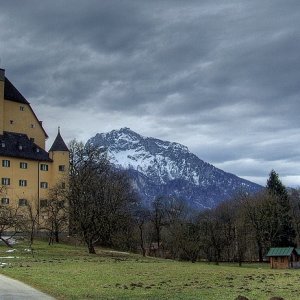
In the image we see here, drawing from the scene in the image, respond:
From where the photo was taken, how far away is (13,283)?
27.5m

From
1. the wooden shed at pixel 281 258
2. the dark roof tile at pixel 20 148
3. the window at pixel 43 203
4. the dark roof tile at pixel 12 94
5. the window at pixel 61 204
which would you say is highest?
the dark roof tile at pixel 12 94

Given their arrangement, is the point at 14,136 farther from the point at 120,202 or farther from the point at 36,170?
the point at 120,202

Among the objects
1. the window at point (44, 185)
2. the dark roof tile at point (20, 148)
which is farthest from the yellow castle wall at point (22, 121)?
the window at point (44, 185)

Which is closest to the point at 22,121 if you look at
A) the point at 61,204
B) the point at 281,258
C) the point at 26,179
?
the point at 26,179

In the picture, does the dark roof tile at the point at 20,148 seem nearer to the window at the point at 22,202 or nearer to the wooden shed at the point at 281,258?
the window at the point at 22,202

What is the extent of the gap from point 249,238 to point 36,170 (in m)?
40.9

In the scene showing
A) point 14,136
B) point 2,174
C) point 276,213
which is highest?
point 14,136

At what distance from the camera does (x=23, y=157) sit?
9369 centimetres

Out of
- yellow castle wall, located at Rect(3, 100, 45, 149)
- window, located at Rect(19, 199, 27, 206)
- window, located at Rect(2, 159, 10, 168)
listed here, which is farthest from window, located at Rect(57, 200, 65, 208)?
yellow castle wall, located at Rect(3, 100, 45, 149)

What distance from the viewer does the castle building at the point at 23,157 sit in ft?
302

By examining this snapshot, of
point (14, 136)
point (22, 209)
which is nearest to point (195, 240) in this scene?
point (22, 209)

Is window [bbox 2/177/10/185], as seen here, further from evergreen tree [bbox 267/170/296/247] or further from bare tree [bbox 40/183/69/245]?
evergreen tree [bbox 267/170/296/247]

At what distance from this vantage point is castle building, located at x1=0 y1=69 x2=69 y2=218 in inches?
3622

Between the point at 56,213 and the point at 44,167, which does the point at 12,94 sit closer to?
the point at 44,167
